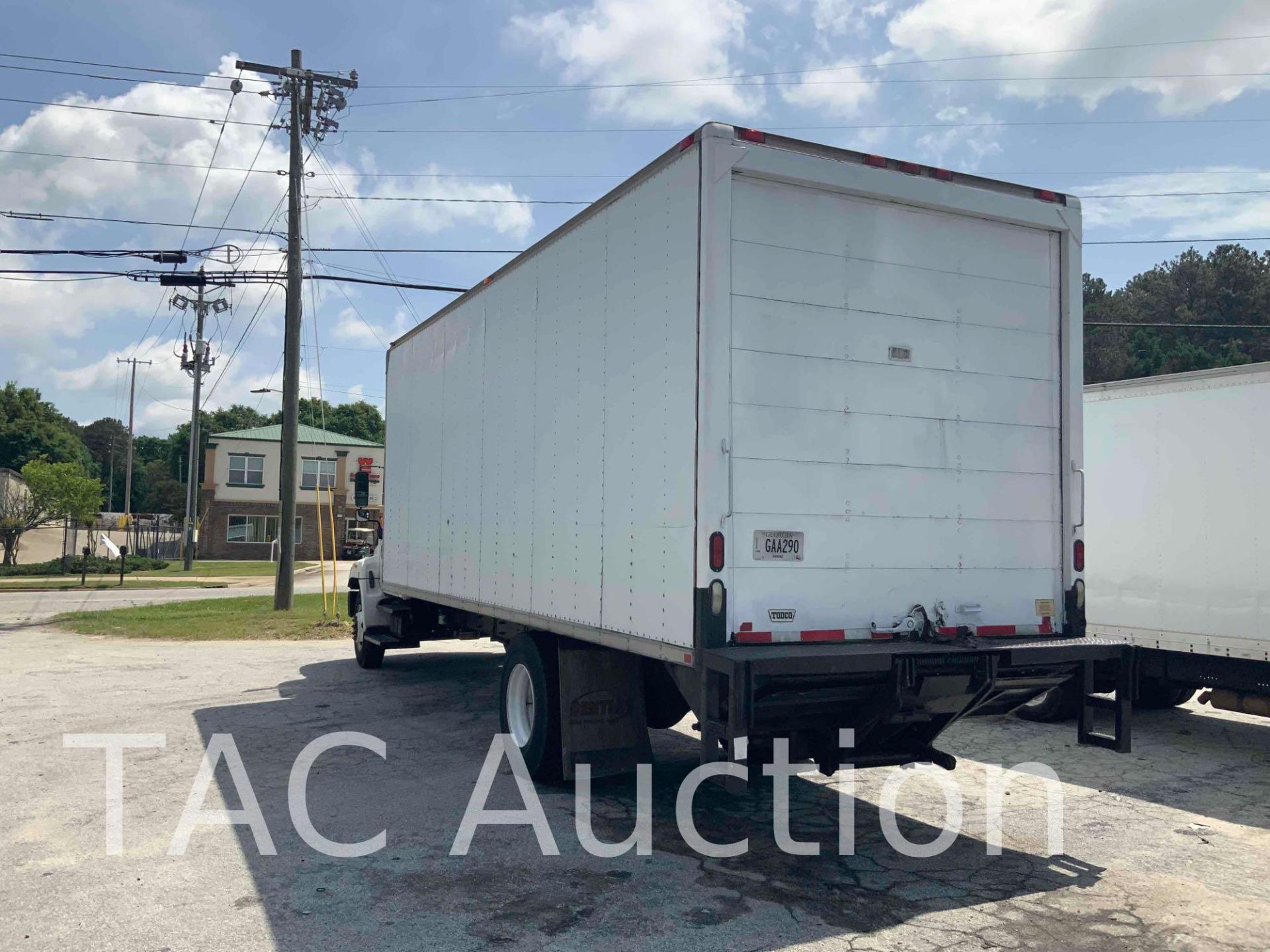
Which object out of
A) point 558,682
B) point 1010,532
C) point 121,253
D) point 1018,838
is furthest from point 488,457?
point 121,253

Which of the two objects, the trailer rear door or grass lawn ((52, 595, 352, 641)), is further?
grass lawn ((52, 595, 352, 641))

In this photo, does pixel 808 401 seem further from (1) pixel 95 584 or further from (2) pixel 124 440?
(2) pixel 124 440

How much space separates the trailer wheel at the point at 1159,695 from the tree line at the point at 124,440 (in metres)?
40.2

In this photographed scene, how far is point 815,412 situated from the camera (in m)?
5.94

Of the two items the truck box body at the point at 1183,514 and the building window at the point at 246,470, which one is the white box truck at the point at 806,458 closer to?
the truck box body at the point at 1183,514

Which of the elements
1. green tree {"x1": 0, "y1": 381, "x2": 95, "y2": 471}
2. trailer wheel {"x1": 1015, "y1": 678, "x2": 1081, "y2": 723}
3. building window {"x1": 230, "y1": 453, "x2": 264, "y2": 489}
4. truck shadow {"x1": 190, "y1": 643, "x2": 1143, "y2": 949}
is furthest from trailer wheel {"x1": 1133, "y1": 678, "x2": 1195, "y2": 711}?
green tree {"x1": 0, "y1": 381, "x2": 95, "y2": 471}

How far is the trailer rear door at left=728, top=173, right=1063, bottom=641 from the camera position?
5.76 metres

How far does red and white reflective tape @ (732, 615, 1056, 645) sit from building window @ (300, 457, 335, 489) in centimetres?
5152

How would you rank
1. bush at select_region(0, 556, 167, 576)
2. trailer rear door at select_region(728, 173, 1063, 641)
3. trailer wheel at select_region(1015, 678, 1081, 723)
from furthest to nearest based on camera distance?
bush at select_region(0, 556, 167, 576)
trailer wheel at select_region(1015, 678, 1081, 723)
trailer rear door at select_region(728, 173, 1063, 641)

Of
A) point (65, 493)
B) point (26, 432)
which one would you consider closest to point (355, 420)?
point (26, 432)

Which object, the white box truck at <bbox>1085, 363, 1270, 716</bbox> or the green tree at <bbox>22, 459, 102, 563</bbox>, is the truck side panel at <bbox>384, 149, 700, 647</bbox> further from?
the green tree at <bbox>22, 459, 102, 563</bbox>

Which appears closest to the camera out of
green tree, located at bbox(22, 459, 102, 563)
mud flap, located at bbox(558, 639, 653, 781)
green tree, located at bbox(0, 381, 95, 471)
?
mud flap, located at bbox(558, 639, 653, 781)

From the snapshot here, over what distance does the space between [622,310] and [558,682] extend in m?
2.67

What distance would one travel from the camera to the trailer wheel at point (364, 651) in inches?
548
